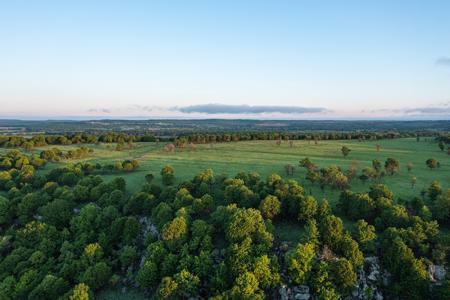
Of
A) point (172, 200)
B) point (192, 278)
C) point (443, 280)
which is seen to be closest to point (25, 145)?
point (172, 200)

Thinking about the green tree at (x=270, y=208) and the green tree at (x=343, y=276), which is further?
the green tree at (x=270, y=208)

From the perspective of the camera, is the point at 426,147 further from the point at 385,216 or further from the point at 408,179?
the point at 385,216

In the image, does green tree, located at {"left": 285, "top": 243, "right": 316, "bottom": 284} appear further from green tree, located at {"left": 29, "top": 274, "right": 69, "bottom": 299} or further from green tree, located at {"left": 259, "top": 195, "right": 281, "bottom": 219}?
green tree, located at {"left": 29, "top": 274, "right": 69, "bottom": 299}

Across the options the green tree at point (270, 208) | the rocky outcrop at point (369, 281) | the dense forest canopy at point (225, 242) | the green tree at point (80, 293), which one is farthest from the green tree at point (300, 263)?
the green tree at point (80, 293)

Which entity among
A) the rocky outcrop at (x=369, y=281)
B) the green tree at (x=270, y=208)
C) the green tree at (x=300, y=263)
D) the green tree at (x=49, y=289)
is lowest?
the green tree at (x=49, y=289)

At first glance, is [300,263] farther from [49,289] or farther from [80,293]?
[49,289]

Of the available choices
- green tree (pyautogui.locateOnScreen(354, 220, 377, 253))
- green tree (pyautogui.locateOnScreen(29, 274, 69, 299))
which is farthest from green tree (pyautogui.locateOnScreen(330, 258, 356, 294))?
green tree (pyautogui.locateOnScreen(29, 274, 69, 299))

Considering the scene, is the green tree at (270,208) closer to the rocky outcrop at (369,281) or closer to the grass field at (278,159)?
the grass field at (278,159)

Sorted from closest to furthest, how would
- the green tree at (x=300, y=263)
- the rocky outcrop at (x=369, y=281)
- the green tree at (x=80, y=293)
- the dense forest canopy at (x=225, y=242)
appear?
1. the rocky outcrop at (x=369, y=281)
2. the green tree at (x=300, y=263)
3. the dense forest canopy at (x=225, y=242)
4. the green tree at (x=80, y=293)
